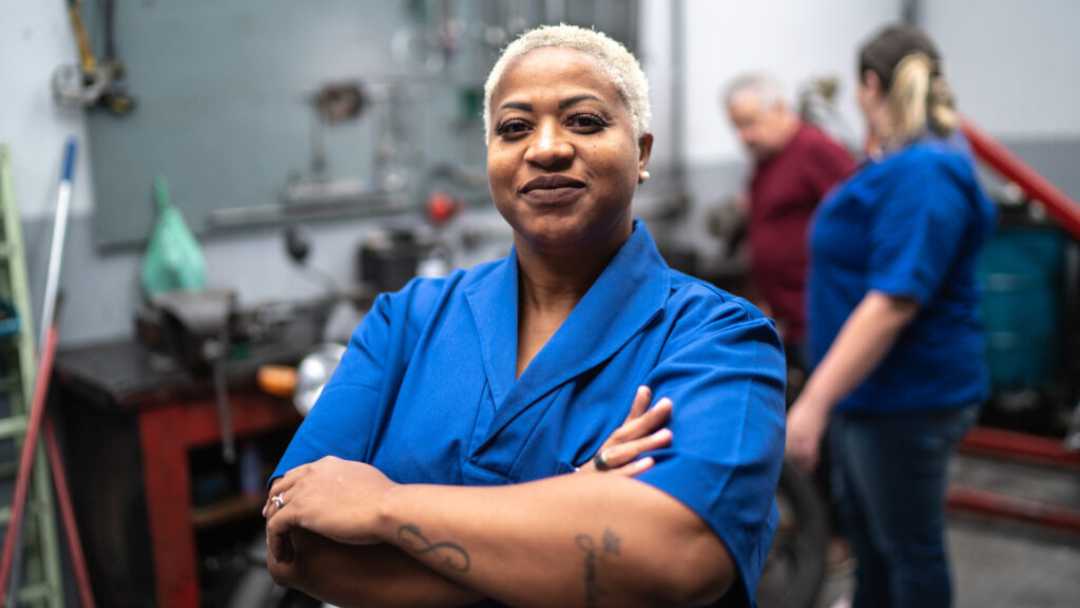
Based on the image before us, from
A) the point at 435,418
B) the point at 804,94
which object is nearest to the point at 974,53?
the point at 804,94

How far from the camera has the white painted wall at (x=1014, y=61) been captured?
413cm

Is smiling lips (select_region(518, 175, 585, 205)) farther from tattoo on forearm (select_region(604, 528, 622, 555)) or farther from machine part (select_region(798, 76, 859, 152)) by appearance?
machine part (select_region(798, 76, 859, 152))

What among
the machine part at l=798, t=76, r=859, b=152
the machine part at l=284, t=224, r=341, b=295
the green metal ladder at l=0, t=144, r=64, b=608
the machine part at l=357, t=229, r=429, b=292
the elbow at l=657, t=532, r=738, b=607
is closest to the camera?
the elbow at l=657, t=532, r=738, b=607

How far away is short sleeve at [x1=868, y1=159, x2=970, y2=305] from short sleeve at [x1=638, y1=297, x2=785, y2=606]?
2.58ft

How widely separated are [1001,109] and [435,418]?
13.5 ft

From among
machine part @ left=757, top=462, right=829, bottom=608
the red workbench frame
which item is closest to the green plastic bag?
the red workbench frame

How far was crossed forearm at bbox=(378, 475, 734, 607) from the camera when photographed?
2.79 feet

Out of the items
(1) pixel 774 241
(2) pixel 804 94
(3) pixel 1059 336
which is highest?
(2) pixel 804 94

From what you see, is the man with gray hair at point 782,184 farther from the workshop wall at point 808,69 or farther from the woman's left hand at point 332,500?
the woman's left hand at point 332,500

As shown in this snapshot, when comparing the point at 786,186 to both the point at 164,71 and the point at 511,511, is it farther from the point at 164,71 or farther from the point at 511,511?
the point at 511,511

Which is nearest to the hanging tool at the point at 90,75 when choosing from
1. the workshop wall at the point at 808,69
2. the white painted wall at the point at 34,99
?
the white painted wall at the point at 34,99

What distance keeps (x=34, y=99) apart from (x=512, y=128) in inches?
72.1

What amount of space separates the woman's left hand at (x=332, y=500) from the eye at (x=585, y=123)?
0.42m

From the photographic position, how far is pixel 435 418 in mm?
1036
